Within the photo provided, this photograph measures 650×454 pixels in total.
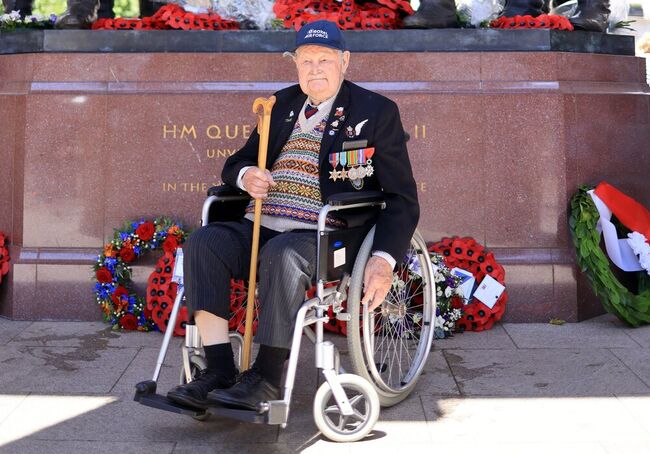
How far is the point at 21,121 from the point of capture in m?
5.75

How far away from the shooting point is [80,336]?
5305 mm

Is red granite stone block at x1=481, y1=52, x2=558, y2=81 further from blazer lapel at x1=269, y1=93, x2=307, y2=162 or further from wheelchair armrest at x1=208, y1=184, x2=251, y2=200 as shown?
wheelchair armrest at x1=208, y1=184, x2=251, y2=200

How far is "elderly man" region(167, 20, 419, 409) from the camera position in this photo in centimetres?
359

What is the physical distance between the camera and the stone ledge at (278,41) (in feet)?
18.7

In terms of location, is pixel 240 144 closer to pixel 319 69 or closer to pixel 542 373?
pixel 319 69

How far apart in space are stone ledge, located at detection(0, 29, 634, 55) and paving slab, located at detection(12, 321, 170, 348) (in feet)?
5.16

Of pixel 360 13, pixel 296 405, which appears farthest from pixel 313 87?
pixel 360 13

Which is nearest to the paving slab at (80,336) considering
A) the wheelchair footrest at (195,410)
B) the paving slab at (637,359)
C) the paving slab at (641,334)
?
the wheelchair footrest at (195,410)

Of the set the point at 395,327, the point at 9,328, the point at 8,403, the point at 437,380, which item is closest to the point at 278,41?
the point at 395,327

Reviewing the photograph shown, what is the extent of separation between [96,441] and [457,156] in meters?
2.78

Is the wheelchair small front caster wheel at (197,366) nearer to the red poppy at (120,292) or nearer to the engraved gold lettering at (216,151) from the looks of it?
the red poppy at (120,292)

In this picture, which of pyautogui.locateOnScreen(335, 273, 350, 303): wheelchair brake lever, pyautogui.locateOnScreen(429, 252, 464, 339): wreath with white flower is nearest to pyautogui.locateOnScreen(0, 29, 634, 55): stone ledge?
pyautogui.locateOnScreen(429, 252, 464, 339): wreath with white flower

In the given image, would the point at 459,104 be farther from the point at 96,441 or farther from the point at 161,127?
the point at 96,441

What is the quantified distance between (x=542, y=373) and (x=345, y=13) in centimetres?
248
